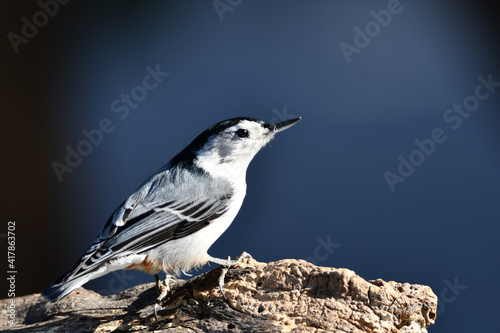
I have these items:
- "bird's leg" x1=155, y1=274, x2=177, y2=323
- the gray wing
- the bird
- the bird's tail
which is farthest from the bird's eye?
the bird's tail

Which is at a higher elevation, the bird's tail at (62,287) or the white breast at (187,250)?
the bird's tail at (62,287)

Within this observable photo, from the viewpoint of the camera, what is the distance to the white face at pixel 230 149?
2.43 metres

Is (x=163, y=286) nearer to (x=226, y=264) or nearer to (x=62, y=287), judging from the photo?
(x=226, y=264)

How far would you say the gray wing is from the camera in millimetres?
2135

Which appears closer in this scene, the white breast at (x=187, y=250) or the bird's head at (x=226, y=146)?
the white breast at (x=187, y=250)

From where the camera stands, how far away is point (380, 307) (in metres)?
1.87

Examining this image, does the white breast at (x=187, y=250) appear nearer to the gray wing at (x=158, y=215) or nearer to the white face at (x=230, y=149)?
the gray wing at (x=158, y=215)

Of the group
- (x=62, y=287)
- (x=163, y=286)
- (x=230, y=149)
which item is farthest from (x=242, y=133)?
(x=62, y=287)

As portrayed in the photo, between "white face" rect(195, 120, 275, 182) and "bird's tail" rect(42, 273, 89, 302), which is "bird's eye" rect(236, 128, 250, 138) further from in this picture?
"bird's tail" rect(42, 273, 89, 302)

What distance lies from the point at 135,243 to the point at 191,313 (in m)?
0.36

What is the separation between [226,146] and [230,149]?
22 millimetres

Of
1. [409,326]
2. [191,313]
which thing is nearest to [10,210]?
[191,313]

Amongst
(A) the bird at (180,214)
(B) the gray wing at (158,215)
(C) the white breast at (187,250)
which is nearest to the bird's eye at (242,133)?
(A) the bird at (180,214)

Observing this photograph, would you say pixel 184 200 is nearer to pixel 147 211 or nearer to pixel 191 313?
pixel 147 211
